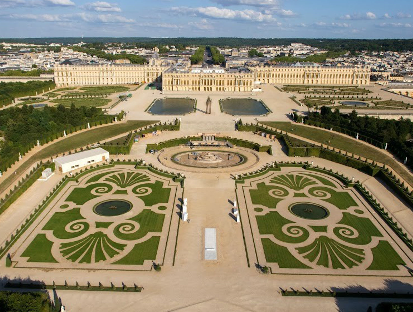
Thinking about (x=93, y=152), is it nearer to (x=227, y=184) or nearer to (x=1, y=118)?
(x=227, y=184)

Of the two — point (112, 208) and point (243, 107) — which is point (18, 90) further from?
point (112, 208)

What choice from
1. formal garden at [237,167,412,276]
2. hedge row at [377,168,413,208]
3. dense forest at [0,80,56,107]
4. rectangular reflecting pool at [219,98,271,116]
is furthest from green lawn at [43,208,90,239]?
dense forest at [0,80,56,107]

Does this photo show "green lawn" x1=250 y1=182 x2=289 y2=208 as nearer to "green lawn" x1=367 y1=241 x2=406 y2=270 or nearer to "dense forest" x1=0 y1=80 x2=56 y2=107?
"green lawn" x1=367 y1=241 x2=406 y2=270

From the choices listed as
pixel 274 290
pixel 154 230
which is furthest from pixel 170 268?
pixel 274 290

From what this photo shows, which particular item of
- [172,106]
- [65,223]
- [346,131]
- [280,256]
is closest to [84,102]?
[172,106]

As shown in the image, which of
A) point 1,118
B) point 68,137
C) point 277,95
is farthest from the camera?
point 277,95
